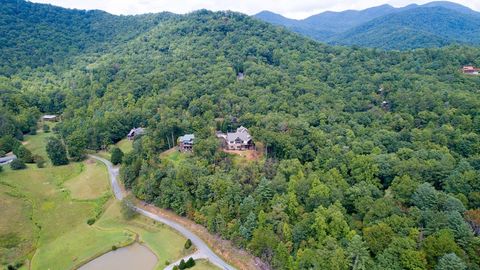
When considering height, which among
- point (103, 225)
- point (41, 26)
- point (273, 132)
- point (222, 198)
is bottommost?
point (103, 225)

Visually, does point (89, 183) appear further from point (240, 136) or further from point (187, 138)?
point (240, 136)

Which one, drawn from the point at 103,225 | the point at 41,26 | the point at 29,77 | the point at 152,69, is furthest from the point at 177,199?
the point at 41,26

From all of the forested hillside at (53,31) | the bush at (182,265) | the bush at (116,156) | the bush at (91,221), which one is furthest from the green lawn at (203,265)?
the forested hillside at (53,31)

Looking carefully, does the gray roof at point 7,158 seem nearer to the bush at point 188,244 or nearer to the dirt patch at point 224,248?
the dirt patch at point 224,248

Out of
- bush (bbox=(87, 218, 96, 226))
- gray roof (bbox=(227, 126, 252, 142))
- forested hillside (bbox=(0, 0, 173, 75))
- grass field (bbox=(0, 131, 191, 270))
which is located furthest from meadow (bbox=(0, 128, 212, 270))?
forested hillside (bbox=(0, 0, 173, 75))

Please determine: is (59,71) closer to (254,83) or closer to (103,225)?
(254,83)

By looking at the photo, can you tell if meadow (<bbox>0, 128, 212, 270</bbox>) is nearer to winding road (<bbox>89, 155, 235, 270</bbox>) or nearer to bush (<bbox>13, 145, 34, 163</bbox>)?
winding road (<bbox>89, 155, 235, 270</bbox>)
